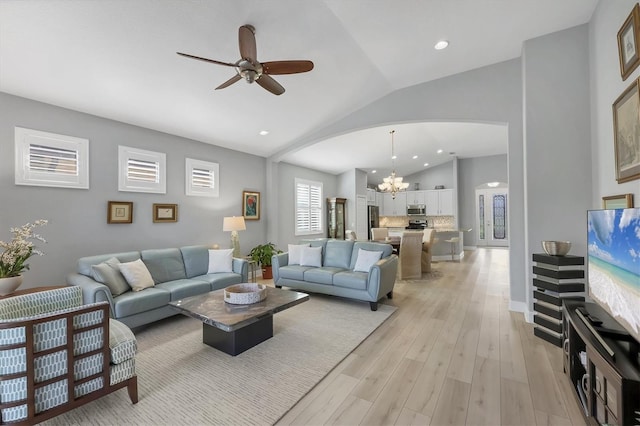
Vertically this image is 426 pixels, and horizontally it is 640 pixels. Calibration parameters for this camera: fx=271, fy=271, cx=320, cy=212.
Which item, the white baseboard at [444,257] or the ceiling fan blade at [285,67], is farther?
the white baseboard at [444,257]

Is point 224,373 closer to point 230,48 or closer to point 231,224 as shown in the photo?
point 231,224

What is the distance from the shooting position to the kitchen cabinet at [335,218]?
28.0ft

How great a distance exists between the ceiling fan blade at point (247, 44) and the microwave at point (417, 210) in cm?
882

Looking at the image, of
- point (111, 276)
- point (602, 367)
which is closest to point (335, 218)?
point (111, 276)

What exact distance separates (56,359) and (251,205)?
456 cm

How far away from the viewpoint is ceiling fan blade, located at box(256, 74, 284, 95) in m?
2.71

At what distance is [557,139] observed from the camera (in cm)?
320

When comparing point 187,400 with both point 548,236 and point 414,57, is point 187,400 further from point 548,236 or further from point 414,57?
point 414,57

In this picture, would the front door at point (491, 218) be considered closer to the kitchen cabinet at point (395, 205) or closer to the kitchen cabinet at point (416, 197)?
the kitchen cabinet at point (416, 197)

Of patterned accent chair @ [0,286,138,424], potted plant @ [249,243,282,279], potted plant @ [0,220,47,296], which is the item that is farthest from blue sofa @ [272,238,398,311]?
potted plant @ [0,220,47,296]

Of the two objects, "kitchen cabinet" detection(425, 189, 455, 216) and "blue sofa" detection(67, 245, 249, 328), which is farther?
"kitchen cabinet" detection(425, 189, 455, 216)

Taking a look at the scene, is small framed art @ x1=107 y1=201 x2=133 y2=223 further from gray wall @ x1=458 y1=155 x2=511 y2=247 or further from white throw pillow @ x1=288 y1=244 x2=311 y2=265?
gray wall @ x1=458 y1=155 x2=511 y2=247

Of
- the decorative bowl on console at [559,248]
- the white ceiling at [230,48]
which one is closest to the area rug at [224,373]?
the decorative bowl on console at [559,248]

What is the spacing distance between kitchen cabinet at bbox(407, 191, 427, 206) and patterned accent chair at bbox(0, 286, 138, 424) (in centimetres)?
Answer: 977
